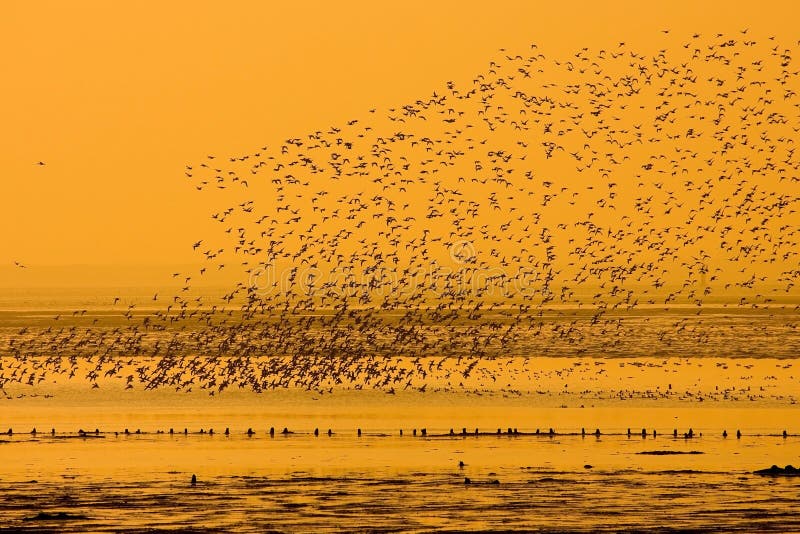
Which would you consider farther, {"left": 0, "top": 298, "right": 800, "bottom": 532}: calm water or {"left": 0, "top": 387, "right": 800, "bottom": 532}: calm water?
{"left": 0, "top": 298, "right": 800, "bottom": 532}: calm water

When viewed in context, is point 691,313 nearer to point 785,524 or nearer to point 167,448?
point 167,448

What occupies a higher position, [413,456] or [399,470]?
[413,456]

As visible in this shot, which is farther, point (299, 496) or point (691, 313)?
point (691, 313)

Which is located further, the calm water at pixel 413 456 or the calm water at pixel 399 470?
the calm water at pixel 413 456

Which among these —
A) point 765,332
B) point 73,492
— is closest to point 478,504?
point 73,492

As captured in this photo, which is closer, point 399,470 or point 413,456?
point 399,470

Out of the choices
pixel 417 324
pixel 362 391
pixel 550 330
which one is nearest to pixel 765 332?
pixel 550 330

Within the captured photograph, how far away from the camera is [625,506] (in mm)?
40219

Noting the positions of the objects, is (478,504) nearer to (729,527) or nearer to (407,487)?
(407,487)

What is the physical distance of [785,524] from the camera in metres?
37.0

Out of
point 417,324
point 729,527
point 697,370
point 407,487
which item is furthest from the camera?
point 417,324

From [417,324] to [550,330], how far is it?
18337mm

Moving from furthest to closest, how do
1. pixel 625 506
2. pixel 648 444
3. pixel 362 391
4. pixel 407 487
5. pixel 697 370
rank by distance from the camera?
pixel 697 370
pixel 362 391
pixel 648 444
pixel 407 487
pixel 625 506

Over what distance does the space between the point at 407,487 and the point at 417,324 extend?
111 metres
